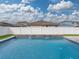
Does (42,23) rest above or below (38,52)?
above

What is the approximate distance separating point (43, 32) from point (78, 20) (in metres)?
6.19

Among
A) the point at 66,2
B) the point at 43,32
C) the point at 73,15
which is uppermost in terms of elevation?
the point at 66,2

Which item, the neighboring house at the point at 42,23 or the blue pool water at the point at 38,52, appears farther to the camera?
the neighboring house at the point at 42,23

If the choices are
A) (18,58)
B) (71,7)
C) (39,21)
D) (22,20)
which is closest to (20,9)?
(22,20)

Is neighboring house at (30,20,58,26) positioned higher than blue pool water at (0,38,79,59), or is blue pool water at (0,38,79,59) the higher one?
neighboring house at (30,20,58,26)

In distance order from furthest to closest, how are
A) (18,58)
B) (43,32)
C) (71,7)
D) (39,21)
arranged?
(39,21), (71,7), (43,32), (18,58)

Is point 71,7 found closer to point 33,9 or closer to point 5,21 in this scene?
point 33,9

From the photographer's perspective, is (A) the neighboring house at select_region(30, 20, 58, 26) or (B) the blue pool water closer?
(B) the blue pool water

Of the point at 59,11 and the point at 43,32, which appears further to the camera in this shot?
the point at 59,11

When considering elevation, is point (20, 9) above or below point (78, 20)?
above

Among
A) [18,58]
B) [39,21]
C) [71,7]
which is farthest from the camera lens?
[39,21]

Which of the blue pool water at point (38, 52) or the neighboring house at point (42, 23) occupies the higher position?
the neighboring house at point (42, 23)

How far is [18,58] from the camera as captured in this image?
6.33 meters

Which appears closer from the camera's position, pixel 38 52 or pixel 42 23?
pixel 38 52
